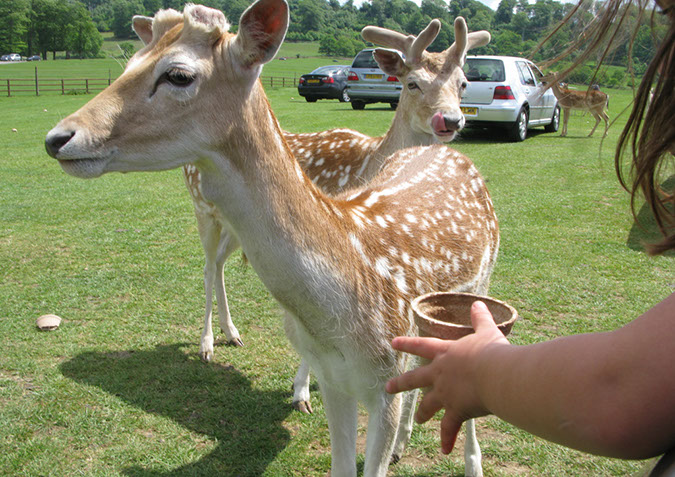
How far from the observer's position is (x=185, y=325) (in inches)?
195

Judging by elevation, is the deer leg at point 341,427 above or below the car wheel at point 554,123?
below

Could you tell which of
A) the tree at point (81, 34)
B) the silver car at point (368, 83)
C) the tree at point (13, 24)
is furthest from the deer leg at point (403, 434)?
the tree at point (13, 24)

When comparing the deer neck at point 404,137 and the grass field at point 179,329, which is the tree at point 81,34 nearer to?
the grass field at point 179,329

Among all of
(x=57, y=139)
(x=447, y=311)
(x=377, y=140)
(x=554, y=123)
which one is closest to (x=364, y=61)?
(x=554, y=123)

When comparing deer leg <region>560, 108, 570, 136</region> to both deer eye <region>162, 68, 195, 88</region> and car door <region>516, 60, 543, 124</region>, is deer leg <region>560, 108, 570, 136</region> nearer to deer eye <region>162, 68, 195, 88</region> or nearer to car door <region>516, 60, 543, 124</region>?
car door <region>516, 60, 543, 124</region>

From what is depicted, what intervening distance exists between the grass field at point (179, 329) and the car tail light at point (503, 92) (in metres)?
4.81

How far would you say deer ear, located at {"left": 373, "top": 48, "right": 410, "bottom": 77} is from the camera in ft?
17.1

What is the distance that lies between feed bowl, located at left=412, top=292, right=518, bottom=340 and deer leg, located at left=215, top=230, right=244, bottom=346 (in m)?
3.16

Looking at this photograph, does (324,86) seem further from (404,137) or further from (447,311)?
(447,311)

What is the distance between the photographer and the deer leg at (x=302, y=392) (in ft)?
12.5

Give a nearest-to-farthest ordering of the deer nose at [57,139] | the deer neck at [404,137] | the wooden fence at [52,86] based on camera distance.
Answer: the deer nose at [57,139]
the deer neck at [404,137]
the wooden fence at [52,86]

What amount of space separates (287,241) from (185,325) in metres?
3.11

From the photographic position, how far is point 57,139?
1.95 m

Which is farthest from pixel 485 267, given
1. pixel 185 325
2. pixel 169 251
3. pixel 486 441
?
pixel 169 251
